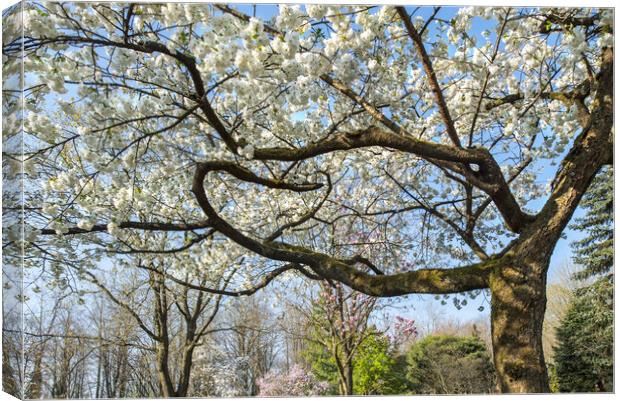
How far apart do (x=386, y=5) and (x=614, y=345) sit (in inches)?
92.7

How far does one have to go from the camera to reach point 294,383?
423cm

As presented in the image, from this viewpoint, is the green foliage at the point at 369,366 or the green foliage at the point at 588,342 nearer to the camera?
the green foliage at the point at 588,342

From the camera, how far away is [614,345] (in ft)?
11.1

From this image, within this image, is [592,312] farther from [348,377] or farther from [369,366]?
[348,377]

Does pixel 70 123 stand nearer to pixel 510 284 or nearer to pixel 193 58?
pixel 193 58

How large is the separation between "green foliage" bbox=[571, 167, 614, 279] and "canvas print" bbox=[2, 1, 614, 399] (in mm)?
15

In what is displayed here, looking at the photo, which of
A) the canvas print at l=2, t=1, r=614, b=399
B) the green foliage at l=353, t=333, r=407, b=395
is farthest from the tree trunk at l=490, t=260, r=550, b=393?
the green foliage at l=353, t=333, r=407, b=395

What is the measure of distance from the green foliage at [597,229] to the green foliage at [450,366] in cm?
88

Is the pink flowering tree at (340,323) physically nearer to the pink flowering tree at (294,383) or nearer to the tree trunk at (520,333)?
the pink flowering tree at (294,383)

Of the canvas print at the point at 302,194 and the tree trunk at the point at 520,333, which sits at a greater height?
the canvas print at the point at 302,194

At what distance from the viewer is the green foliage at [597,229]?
3.67 metres

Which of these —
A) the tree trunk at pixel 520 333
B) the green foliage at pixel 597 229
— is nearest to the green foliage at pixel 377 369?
the green foliage at pixel 597 229

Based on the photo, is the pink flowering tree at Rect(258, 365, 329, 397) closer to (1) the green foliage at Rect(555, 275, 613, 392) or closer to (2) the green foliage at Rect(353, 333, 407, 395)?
(2) the green foliage at Rect(353, 333, 407, 395)

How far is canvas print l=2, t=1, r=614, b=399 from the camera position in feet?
7.97
